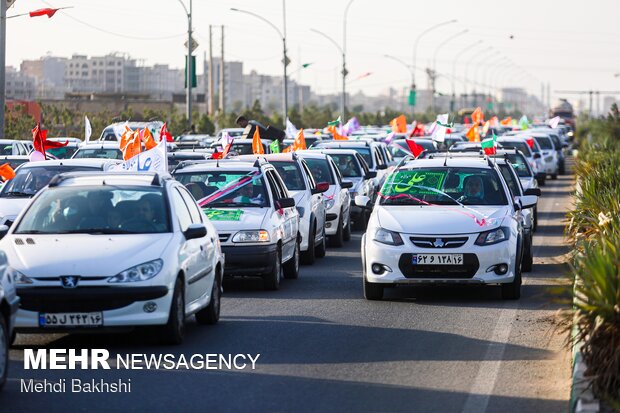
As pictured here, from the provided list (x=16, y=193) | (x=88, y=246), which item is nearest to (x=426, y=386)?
(x=88, y=246)

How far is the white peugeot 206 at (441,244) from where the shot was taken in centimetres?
1491

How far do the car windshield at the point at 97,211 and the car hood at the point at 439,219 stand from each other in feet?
12.4

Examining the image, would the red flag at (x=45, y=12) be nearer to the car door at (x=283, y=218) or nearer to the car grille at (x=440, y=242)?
the car door at (x=283, y=218)

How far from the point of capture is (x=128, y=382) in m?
9.69

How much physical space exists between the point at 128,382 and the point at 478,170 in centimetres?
786

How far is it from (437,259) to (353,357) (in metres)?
3.96

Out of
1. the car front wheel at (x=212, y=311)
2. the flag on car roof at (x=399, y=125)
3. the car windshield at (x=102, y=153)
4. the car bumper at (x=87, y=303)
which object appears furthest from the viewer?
the flag on car roof at (x=399, y=125)

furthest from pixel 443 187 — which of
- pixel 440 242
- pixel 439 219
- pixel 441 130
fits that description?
pixel 441 130

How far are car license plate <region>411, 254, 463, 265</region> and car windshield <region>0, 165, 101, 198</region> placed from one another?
7.81 meters

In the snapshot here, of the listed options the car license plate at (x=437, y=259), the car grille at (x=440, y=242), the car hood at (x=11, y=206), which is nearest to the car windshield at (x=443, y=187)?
the car grille at (x=440, y=242)

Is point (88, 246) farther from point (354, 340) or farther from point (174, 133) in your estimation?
point (174, 133)

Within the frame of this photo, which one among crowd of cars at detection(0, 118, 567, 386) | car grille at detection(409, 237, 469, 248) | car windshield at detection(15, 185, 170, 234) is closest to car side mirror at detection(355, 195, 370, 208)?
crowd of cars at detection(0, 118, 567, 386)

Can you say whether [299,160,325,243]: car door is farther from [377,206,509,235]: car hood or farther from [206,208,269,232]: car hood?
[377,206,509,235]: car hood

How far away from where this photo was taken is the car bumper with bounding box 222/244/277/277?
16.2 metres
